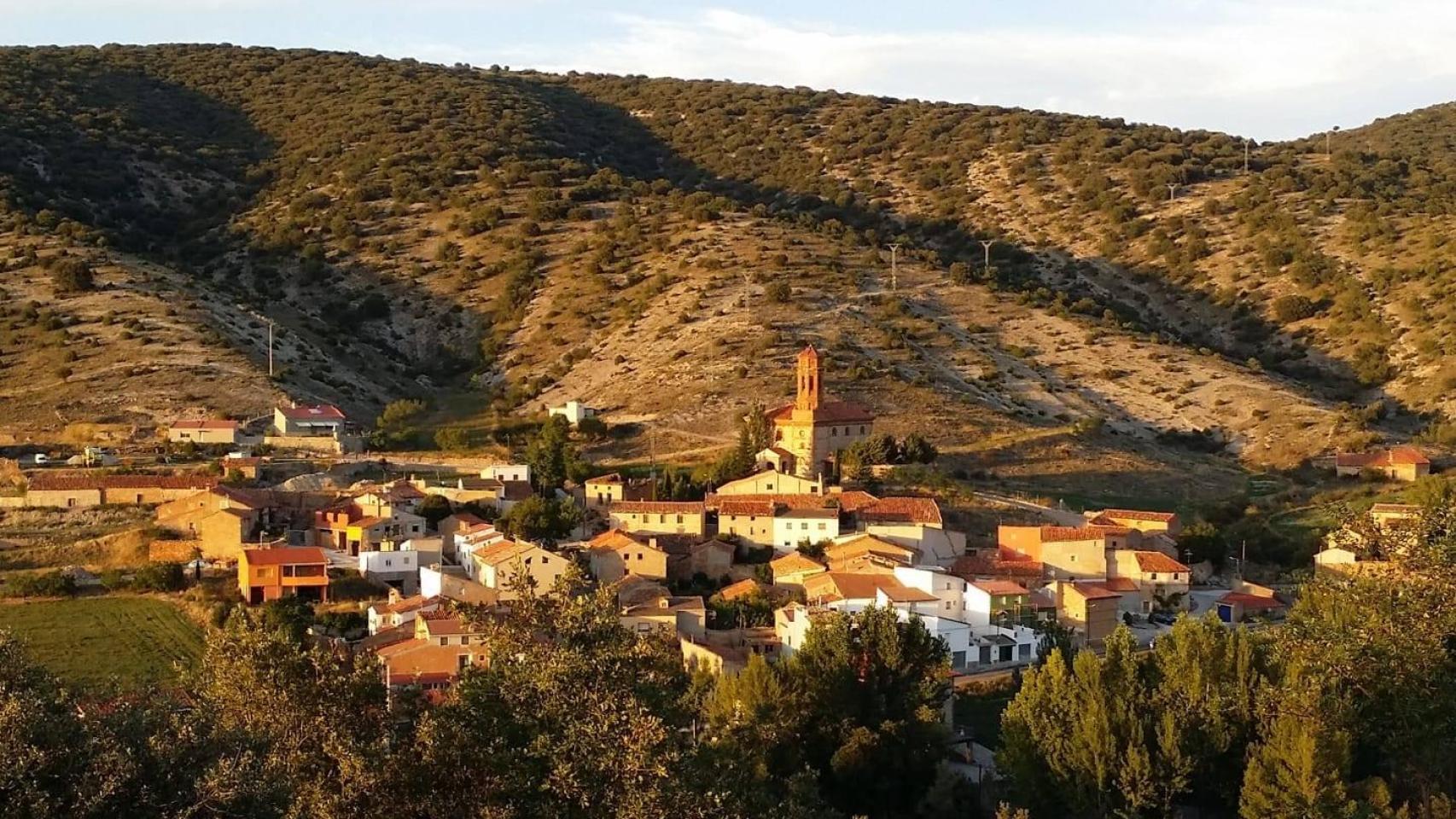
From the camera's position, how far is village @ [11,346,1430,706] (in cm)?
3259

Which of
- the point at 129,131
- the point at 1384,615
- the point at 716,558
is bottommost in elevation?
the point at 716,558

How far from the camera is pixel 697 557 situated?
38531mm

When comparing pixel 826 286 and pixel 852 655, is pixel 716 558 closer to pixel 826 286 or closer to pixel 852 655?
pixel 852 655

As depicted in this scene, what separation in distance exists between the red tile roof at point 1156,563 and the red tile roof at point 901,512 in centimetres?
526

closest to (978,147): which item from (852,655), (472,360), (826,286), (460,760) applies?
(826,286)

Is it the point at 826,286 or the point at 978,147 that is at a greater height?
the point at 978,147

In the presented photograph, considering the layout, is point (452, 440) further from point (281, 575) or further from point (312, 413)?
point (281, 575)

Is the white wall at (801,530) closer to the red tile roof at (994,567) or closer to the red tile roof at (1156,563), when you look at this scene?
the red tile roof at (994,567)

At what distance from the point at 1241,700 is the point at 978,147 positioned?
313 ft

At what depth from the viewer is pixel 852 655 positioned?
2681 cm

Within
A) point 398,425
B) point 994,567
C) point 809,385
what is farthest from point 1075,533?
point 398,425

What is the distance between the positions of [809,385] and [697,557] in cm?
1077

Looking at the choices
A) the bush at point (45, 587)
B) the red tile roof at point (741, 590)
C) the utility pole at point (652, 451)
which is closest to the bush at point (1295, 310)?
the utility pole at point (652, 451)

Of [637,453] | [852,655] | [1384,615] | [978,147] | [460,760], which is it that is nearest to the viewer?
[460,760]
